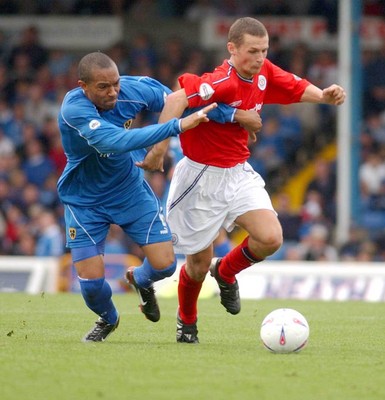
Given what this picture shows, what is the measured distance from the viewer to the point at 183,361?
7.62 meters

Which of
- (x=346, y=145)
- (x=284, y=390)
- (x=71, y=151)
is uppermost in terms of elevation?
(x=71, y=151)

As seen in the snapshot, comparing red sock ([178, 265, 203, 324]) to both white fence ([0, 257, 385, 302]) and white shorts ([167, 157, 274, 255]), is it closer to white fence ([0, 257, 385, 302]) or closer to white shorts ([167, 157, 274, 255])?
white shorts ([167, 157, 274, 255])

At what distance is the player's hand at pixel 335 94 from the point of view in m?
8.72

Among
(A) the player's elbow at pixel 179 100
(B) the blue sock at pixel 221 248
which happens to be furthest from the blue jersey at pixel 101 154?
(B) the blue sock at pixel 221 248

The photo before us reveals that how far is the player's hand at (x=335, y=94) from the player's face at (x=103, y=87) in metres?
1.61

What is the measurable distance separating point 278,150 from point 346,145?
2040 millimetres

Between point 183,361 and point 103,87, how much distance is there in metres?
1.98

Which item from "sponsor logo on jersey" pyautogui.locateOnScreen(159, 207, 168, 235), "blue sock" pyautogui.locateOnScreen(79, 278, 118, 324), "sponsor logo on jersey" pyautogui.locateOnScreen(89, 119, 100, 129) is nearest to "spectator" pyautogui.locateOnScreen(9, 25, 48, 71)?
"sponsor logo on jersey" pyautogui.locateOnScreen(159, 207, 168, 235)

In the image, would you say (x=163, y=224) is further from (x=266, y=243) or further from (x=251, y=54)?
(x=251, y=54)

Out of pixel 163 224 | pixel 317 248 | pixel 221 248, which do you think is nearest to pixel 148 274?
pixel 163 224

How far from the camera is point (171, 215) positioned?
913cm

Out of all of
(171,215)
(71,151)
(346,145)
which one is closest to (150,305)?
(171,215)

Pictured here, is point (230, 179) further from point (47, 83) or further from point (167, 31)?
point (167, 31)

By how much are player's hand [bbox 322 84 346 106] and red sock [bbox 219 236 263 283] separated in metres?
1.23
